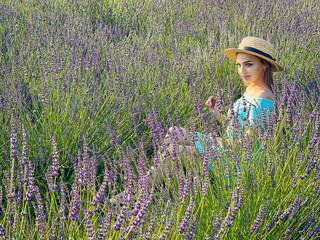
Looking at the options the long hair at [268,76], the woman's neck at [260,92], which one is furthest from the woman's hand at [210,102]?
the long hair at [268,76]

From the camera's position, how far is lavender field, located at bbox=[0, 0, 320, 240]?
1.59 m

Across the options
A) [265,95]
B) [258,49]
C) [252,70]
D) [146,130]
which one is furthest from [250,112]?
[146,130]

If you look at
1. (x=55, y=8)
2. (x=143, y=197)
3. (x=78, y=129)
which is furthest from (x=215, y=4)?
(x=143, y=197)

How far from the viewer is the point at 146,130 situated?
3.21 meters

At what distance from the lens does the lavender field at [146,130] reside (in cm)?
159

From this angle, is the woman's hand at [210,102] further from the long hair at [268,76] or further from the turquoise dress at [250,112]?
the long hair at [268,76]

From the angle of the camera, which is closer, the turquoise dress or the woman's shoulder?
the turquoise dress

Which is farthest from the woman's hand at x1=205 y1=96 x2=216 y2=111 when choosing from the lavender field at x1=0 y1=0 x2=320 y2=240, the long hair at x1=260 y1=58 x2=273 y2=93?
the long hair at x1=260 y1=58 x2=273 y2=93

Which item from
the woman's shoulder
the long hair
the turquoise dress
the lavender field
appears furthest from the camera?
the long hair

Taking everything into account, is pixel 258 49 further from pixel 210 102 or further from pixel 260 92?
pixel 210 102

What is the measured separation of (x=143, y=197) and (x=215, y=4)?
16.5 feet

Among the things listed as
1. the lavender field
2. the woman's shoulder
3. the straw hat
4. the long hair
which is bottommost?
the lavender field

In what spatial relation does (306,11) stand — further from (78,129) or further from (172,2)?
(78,129)

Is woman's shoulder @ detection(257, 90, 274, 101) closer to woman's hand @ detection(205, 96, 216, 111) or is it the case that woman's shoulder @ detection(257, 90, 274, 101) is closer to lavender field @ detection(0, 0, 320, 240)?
lavender field @ detection(0, 0, 320, 240)
